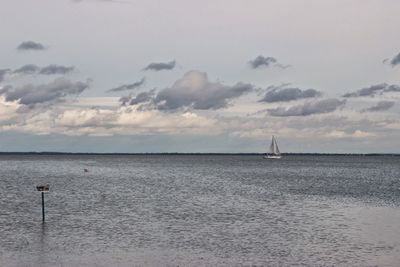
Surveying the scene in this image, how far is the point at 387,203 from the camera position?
69750mm

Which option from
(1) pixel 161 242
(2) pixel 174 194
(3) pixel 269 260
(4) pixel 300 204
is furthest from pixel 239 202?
(3) pixel 269 260

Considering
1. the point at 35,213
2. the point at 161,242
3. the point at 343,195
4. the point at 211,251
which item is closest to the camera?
the point at 211,251

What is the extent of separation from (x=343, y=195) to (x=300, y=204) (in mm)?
16492

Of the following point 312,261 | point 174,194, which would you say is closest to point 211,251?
point 312,261

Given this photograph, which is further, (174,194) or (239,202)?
(174,194)

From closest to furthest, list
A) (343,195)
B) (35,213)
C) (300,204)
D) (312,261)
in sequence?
1. (312,261)
2. (35,213)
3. (300,204)
4. (343,195)

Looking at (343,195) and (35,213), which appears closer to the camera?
(35,213)

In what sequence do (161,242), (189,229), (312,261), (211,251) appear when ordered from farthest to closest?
(189,229)
(161,242)
(211,251)
(312,261)

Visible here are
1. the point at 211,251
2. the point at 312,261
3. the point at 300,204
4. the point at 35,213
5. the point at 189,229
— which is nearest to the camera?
the point at 312,261

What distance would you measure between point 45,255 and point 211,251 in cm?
1087

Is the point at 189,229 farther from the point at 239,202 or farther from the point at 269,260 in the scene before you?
the point at 239,202

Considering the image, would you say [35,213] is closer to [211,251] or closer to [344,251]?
[211,251]

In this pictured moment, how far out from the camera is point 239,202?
6981 cm

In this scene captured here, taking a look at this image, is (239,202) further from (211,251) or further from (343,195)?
(211,251)
